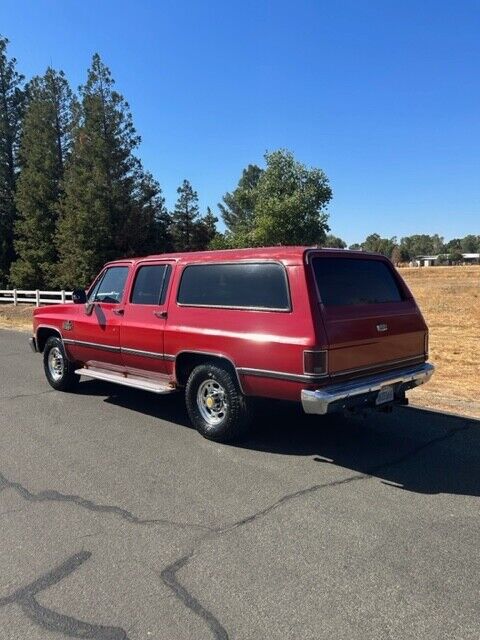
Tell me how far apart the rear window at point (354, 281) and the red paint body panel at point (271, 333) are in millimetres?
92

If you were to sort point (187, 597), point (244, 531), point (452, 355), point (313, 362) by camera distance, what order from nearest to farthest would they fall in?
point (187, 597), point (244, 531), point (313, 362), point (452, 355)

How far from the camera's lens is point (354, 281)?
5.39m

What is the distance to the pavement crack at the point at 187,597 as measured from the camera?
2637 mm

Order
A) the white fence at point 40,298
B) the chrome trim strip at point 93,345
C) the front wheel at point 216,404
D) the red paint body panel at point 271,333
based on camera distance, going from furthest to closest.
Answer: the white fence at point 40,298, the chrome trim strip at point 93,345, the front wheel at point 216,404, the red paint body panel at point 271,333

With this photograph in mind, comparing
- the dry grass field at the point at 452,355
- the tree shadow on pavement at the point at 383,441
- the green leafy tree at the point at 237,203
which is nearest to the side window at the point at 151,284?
the tree shadow on pavement at the point at 383,441

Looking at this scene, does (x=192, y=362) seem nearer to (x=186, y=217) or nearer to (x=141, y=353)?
(x=141, y=353)

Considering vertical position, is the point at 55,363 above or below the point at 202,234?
below

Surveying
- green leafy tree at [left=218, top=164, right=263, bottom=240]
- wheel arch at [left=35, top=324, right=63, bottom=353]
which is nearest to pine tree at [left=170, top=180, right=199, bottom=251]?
green leafy tree at [left=218, top=164, right=263, bottom=240]

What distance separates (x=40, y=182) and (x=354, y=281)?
40.7 metres

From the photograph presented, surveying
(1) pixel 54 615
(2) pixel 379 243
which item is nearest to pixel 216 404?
(1) pixel 54 615

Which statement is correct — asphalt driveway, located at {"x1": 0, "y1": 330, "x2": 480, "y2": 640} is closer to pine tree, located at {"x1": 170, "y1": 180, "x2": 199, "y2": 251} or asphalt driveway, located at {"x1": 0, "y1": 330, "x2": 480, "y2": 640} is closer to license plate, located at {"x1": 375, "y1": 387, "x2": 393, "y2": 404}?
license plate, located at {"x1": 375, "y1": 387, "x2": 393, "y2": 404}

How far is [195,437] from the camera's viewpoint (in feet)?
18.7

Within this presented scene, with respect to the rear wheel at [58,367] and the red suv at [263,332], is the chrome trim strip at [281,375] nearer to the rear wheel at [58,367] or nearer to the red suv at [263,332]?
the red suv at [263,332]

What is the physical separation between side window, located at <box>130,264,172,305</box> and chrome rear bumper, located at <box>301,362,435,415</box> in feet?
7.86
